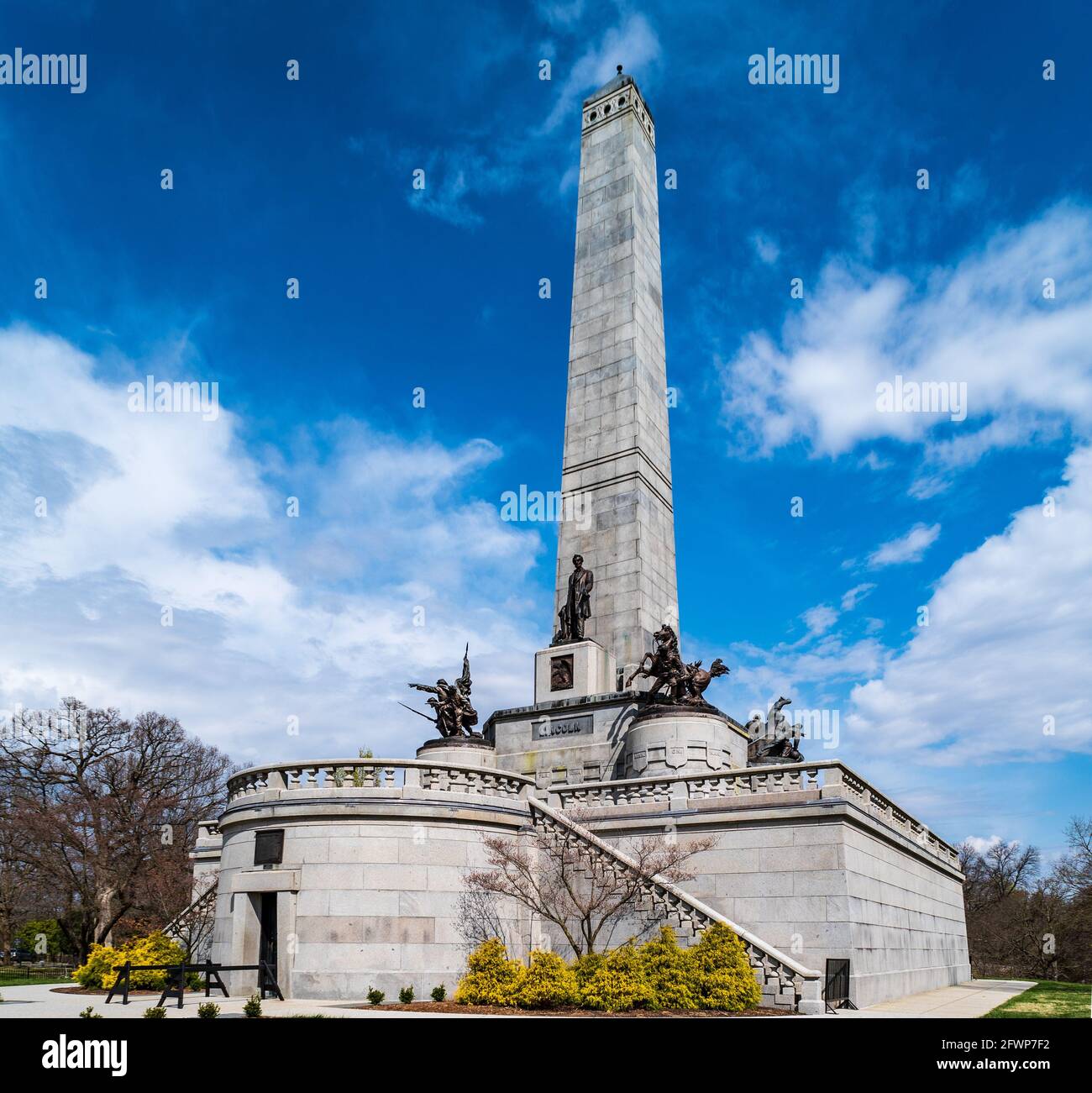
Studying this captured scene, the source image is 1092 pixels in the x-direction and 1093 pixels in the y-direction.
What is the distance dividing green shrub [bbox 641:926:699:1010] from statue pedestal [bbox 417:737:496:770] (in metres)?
13.8

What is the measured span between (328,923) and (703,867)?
28.0 ft

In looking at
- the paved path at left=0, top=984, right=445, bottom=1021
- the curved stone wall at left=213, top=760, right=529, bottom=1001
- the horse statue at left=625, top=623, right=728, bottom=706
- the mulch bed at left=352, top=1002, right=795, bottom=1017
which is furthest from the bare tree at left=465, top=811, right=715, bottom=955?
the horse statue at left=625, top=623, right=728, bottom=706

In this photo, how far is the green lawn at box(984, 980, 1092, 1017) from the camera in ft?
62.2

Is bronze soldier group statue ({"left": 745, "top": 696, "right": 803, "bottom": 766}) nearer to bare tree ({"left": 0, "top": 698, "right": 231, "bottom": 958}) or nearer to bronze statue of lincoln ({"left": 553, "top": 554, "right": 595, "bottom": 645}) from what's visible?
bronze statue of lincoln ({"left": 553, "top": 554, "right": 595, "bottom": 645})

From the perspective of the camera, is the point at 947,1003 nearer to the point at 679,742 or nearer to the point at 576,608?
the point at 679,742

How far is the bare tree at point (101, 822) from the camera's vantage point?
3681 cm

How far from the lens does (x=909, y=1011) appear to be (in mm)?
19203

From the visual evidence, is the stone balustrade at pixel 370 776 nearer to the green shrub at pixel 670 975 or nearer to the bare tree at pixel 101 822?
the green shrub at pixel 670 975

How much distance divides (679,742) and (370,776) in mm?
9854

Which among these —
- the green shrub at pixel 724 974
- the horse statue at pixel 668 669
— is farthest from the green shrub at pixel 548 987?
the horse statue at pixel 668 669

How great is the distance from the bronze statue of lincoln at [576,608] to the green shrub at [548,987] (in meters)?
17.2

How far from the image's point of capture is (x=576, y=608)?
35469mm

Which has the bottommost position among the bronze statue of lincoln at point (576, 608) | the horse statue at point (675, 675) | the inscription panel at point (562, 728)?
the inscription panel at point (562, 728)
